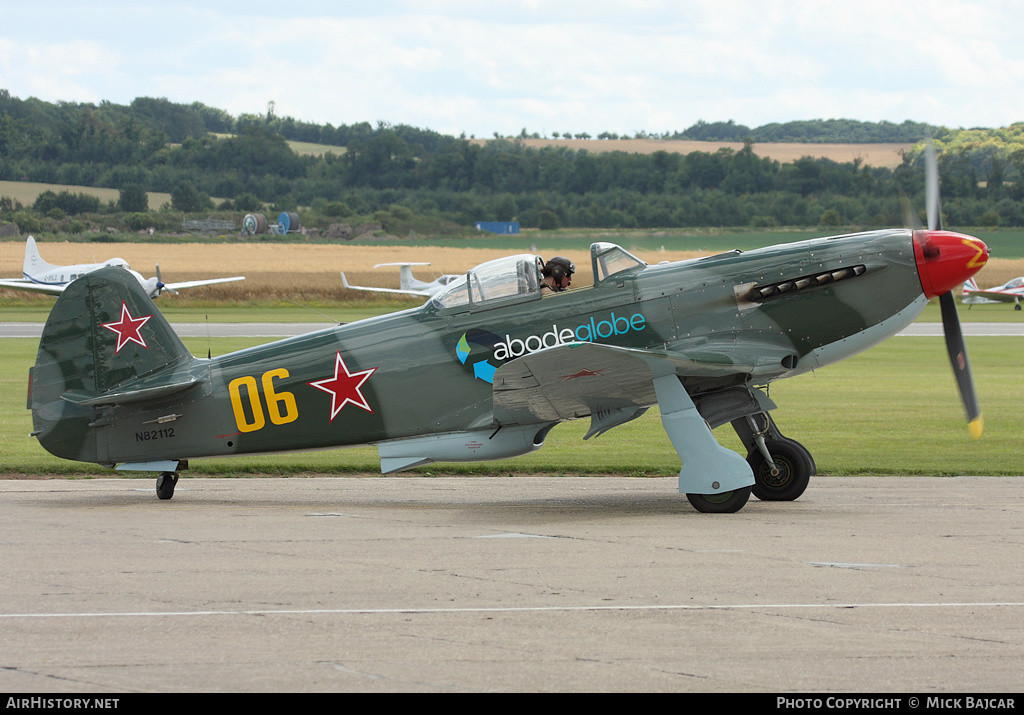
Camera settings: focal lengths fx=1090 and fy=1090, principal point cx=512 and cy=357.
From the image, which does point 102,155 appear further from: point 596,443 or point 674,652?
point 674,652

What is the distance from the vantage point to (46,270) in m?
55.5

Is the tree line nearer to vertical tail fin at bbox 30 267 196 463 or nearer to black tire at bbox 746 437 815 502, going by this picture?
black tire at bbox 746 437 815 502

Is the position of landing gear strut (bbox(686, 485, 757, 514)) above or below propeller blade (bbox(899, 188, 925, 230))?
below

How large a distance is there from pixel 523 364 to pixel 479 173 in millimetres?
74164

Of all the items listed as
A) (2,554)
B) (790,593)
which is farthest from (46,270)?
(790,593)

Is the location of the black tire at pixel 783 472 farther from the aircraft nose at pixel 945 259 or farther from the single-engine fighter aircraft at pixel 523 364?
the aircraft nose at pixel 945 259

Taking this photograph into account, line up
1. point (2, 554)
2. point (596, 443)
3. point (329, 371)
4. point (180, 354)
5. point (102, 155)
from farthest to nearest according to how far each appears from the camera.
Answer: point (102, 155), point (596, 443), point (180, 354), point (329, 371), point (2, 554)

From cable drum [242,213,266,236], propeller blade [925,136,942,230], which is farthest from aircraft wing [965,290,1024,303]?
cable drum [242,213,266,236]

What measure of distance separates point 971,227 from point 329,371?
1264 inches

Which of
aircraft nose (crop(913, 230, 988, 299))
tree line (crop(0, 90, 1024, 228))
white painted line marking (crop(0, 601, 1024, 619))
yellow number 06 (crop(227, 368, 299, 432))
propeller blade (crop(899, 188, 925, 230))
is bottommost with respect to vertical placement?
white painted line marking (crop(0, 601, 1024, 619))

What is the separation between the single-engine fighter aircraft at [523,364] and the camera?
1015 centimetres

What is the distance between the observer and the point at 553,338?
10648mm

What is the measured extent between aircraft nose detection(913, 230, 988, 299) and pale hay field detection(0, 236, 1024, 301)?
141ft

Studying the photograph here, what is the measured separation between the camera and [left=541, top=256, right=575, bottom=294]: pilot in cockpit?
10930mm
